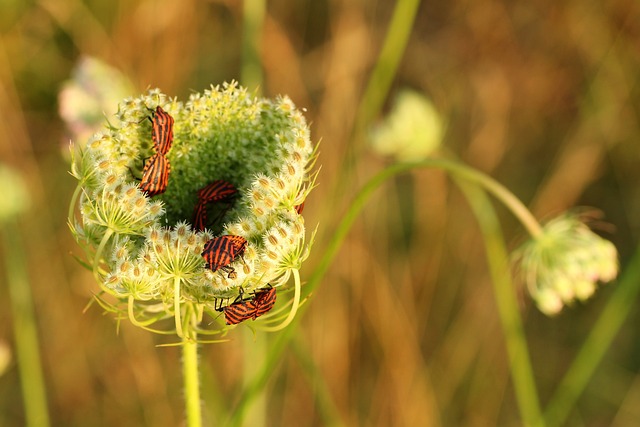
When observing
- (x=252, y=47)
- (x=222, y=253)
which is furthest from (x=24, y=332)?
(x=222, y=253)

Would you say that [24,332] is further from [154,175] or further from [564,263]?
[564,263]

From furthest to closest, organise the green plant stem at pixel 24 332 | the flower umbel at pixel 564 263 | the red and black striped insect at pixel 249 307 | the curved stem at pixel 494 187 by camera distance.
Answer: the green plant stem at pixel 24 332 → the flower umbel at pixel 564 263 → the curved stem at pixel 494 187 → the red and black striped insect at pixel 249 307

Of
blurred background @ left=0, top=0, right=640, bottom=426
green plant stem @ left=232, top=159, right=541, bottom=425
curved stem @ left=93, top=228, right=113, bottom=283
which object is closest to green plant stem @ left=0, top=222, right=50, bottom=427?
blurred background @ left=0, top=0, right=640, bottom=426

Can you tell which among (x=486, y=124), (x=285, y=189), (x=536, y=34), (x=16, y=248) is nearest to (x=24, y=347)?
(x=16, y=248)

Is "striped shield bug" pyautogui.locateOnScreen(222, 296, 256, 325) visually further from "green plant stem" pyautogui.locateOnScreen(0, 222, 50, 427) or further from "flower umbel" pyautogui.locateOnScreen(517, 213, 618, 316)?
"green plant stem" pyautogui.locateOnScreen(0, 222, 50, 427)

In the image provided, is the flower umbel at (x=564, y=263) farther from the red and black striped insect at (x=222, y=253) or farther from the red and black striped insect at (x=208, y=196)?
the red and black striped insect at (x=222, y=253)

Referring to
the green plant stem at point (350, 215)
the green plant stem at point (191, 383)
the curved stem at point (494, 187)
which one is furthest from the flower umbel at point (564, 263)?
the green plant stem at point (191, 383)

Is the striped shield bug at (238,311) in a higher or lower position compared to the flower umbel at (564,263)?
lower
